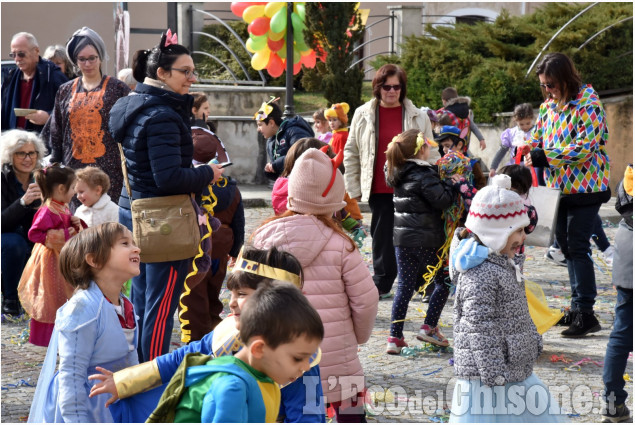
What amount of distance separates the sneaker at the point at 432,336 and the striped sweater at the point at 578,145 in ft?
4.68

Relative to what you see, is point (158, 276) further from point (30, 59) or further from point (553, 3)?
point (553, 3)

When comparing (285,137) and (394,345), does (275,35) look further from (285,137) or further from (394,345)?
(394,345)

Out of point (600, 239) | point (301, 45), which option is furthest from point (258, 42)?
point (600, 239)

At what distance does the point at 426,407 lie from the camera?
5.21 meters

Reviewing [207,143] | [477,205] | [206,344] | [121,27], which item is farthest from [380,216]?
[121,27]

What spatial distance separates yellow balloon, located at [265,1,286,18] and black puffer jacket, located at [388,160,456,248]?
28.3 ft

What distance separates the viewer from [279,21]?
14430 millimetres

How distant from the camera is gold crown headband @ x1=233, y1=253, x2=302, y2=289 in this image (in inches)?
137

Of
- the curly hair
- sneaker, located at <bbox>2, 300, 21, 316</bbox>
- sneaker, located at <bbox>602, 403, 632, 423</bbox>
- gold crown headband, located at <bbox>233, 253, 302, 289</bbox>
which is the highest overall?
the curly hair

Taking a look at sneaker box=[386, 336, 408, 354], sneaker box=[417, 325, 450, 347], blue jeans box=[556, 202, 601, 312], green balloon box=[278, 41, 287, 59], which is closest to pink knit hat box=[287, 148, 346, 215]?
sneaker box=[386, 336, 408, 354]

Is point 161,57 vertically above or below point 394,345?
above

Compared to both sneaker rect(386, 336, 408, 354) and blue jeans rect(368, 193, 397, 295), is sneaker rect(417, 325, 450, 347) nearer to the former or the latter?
sneaker rect(386, 336, 408, 354)

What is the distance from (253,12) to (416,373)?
31.4 ft

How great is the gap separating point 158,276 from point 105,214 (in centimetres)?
160
